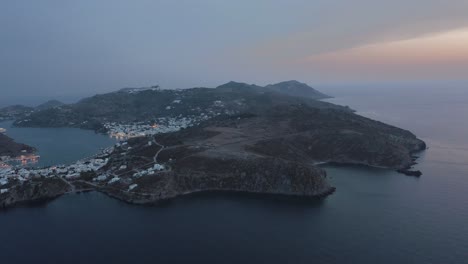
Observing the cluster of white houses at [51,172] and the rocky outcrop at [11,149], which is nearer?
the cluster of white houses at [51,172]

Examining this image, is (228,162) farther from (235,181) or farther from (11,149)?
(11,149)

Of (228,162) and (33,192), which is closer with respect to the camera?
(33,192)

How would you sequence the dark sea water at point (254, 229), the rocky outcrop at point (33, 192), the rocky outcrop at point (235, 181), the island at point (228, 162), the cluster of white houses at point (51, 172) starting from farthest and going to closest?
the cluster of white houses at point (51, 172), the island at point (228, 162), the rocky outcrop at point (235, 181), the rocky outcrop at point (33, 192), the dark sea water at point (254, 229)

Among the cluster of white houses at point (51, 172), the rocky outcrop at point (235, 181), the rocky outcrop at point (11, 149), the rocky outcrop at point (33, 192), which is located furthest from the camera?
the rocky outcrop at point (11, 149)

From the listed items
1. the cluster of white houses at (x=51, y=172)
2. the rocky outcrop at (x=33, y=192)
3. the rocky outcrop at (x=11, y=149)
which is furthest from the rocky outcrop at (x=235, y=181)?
the rocky outcrop at (x=11, y=149)

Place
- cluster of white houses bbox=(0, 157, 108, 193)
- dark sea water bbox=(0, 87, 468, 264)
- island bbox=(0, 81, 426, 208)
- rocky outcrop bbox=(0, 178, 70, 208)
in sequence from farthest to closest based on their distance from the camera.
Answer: cluster of white houses bbox=(0, 157, 108, 193) < island bbox=(0, 81, 426, 208) < rocky outcrop bbox=(0, 178, 70, 208) < dark sea water bbox=(0, 87, 468, 264)

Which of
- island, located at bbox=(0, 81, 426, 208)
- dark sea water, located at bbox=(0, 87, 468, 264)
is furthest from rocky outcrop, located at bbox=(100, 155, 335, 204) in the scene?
dark sea water, located at bbox=(0, 87, 468, 264)

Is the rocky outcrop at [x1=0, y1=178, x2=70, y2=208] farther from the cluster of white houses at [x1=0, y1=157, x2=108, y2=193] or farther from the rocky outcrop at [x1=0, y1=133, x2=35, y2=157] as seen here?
the rocky outcrop at [x1=0, y1=133, x2=35, y2=157]

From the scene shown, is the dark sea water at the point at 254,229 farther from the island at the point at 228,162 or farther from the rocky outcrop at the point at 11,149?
the rocky outcrop at the point at 11,149

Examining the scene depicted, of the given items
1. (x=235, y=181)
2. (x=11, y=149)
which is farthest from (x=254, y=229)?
(x=11, y=149)
